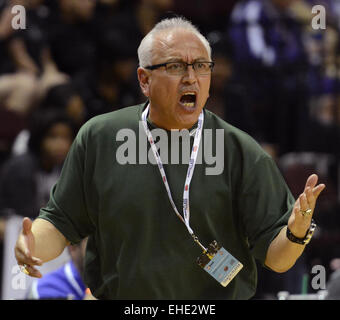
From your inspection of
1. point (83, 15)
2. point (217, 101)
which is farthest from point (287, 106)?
point (83, 15)

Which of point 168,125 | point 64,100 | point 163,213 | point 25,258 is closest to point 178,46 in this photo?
point 168,125

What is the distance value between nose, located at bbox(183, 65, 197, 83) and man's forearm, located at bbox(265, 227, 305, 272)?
729 millimetres

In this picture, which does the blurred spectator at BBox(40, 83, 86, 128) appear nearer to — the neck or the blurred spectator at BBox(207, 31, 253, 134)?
the blurred spectator at BBox(207, 31, 253, 134)

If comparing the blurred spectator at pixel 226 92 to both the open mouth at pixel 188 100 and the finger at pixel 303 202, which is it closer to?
the open mouth at pixel 188 100

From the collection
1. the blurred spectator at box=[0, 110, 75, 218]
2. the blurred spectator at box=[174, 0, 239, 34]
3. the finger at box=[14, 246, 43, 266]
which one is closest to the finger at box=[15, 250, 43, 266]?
the finger at box=[14, 246, 43, 266]

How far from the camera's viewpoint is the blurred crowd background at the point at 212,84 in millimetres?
6367

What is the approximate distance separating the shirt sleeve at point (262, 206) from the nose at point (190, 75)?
45 cm

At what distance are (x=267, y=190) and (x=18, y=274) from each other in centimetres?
252

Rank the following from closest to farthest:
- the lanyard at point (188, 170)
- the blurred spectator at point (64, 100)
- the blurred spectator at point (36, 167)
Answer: the lanyard at point (188, 170)
the blurred spectator at point (36, 167)
the blurred spectator at point (64, 100)

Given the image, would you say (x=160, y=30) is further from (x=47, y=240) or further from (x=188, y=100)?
(x=47, y=240)

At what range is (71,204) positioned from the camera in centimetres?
366

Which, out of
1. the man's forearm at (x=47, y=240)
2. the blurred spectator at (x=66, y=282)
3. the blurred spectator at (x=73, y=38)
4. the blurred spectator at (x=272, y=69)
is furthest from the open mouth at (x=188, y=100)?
the blurred spectator at (x=73, y=38)

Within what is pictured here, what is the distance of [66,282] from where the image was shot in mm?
5312
